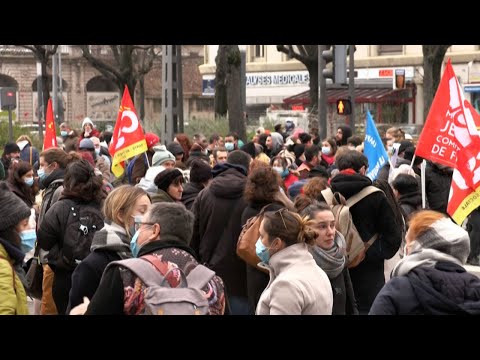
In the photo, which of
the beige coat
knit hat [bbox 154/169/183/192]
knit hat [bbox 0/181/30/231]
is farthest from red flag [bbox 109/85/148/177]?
the beige coat

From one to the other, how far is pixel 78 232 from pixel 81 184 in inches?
12.4

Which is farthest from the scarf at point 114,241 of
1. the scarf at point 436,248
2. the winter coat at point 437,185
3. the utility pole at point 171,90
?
the utility pole at point 171,90

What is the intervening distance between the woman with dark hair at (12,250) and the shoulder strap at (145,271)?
951 millimetres

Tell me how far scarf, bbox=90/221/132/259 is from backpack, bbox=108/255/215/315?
114 cm

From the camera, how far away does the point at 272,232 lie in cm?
512

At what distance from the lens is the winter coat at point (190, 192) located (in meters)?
8.23

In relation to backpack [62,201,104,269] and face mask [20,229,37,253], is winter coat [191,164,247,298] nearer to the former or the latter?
backpack [62,201,104,269]

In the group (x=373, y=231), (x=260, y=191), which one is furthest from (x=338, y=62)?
(x=260, y=191)

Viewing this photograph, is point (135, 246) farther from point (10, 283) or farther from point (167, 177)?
point (167, 177)

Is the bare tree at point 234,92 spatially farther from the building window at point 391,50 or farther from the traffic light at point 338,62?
the building window at point 391,50

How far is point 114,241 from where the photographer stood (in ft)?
17.3

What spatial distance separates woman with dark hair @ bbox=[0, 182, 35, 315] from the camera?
15.5 feet

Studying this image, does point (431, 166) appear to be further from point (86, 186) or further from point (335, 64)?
point (335, 64)
